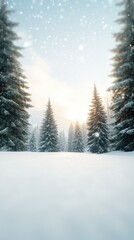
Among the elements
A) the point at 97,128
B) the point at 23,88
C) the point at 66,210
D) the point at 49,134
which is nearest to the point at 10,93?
the point at 23,88

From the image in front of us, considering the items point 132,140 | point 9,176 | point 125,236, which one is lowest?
point 125,236

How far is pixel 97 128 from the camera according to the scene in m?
27.5

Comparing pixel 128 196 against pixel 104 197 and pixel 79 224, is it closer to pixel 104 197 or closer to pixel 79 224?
pixel 104 197

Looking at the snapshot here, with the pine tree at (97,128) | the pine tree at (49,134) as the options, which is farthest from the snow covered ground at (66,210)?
the pine tree at (49,134)

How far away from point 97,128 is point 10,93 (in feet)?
52.9

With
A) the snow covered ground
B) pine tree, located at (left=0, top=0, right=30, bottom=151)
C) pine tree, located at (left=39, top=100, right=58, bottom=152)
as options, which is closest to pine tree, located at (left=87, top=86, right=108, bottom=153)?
pine tree, located at (left=39, top=100, right=58, bottom=152)

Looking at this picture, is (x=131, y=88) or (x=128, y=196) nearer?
(x=128, y=196)

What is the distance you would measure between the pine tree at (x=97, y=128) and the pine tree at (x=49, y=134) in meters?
7.83

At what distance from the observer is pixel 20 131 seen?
49.1ft

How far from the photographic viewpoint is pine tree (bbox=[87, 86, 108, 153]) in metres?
A: 27.1

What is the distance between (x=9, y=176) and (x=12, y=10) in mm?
15512

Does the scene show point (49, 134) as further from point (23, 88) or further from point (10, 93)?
point (10, 93)

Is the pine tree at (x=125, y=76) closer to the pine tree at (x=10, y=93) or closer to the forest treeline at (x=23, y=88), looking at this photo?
the forest treeline at (x=23, y=88)

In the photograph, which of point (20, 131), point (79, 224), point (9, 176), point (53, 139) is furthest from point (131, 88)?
point (53, 139)
